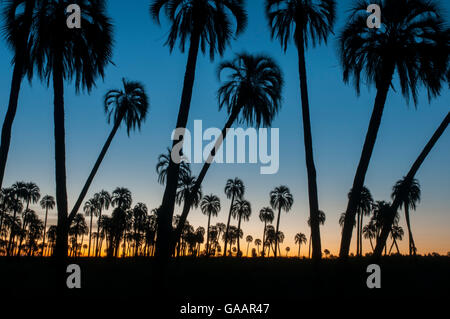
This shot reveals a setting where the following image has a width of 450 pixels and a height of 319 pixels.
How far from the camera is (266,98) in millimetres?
18766

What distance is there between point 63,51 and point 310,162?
8864 millimetres

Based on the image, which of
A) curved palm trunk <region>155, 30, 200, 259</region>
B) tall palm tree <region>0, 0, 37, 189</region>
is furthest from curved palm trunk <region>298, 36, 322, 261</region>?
tall palm tree <region>0, 0, 37, 189</region>

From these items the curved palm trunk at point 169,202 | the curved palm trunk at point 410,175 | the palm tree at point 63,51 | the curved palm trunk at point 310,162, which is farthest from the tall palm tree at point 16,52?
the curved palm trunk at point 410,175

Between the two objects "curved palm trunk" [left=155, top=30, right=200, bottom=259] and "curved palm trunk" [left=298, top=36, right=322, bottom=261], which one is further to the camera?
"curved palm trunk" [left=298, top=36, right=322, bottom=261]

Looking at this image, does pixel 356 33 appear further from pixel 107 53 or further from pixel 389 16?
pixel 107 53

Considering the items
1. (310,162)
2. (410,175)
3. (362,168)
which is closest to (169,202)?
(310,162)

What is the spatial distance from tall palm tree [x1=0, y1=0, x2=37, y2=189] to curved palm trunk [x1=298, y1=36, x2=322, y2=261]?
357 inches

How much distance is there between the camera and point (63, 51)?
12.4 meters

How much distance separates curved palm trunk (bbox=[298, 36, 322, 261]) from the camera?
37.9 feet

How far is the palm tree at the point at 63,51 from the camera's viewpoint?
11455 mm

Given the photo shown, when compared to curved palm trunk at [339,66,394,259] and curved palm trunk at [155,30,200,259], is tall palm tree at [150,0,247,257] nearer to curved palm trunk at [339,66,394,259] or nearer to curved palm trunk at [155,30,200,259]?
curved palm trunk at [155,30,200,259]

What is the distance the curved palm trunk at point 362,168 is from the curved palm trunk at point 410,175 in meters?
2.59
